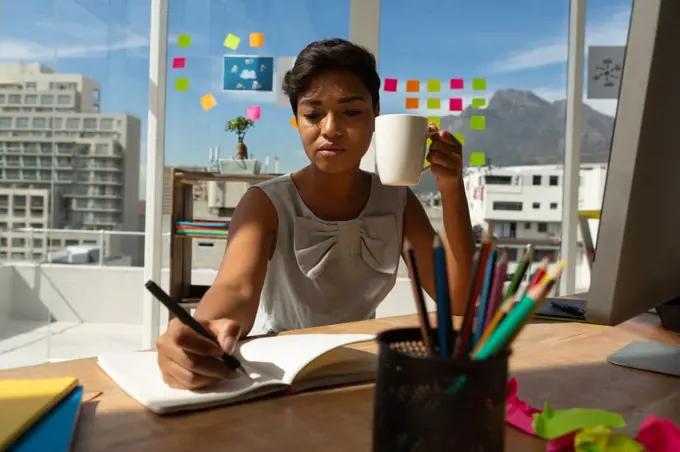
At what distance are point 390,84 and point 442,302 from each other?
9.18 ft

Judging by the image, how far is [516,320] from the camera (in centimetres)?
32

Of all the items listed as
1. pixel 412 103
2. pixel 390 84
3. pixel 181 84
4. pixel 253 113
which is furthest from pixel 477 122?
pixel 181 84

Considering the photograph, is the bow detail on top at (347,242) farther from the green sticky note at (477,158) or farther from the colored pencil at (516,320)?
the green sticky note at (477,158)

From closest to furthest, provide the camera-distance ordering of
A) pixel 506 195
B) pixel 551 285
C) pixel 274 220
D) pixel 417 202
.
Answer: pixel 551 285 → pixel 274 220 → pixel 417 202 → pixel 506 195

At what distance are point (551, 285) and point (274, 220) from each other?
100 cm

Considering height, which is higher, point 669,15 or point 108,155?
point 669,15

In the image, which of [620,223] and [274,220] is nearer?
[620,223]

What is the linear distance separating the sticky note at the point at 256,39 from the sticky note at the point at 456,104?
41.3 inches

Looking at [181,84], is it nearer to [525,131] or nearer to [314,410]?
[525,131]

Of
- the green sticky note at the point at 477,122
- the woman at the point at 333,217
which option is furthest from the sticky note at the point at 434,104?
the woman at the point at 333,217

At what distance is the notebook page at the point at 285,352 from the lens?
2.25 ft

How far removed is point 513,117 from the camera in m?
3.20

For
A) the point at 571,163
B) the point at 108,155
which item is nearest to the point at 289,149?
the point at 108,155

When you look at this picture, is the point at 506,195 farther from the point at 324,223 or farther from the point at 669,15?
the point at 669,15
